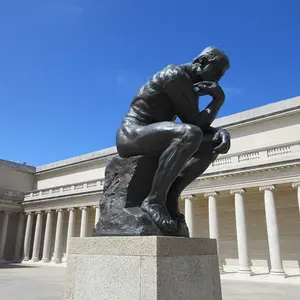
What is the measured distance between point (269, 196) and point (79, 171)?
34191 millimetres

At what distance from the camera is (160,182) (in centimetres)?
479

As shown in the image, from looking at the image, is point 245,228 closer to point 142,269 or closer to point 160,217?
point 160,217

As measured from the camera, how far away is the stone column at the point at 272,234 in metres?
24.6

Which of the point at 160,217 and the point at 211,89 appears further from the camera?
the point at 211,89

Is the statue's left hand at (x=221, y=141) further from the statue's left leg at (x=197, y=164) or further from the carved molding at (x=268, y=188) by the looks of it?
the carved molding at (x=268, y=188)

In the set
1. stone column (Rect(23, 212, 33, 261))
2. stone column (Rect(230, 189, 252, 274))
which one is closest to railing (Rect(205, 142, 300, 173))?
stone column (Rect(230, 189, 252, 274))

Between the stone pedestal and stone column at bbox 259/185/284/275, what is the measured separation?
2260 cm

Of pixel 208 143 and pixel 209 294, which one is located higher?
pixel 208 143

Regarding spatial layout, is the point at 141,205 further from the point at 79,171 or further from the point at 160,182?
the point at 79,171

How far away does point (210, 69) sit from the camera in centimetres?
538

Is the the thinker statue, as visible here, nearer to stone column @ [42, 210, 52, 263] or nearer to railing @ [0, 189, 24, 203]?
stone column @ [42, 210, 52, 263]

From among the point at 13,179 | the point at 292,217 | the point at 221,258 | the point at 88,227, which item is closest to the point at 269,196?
the point at 292,217

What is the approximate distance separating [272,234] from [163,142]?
23.6m

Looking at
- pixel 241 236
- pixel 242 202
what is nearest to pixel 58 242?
pixel 241 236
